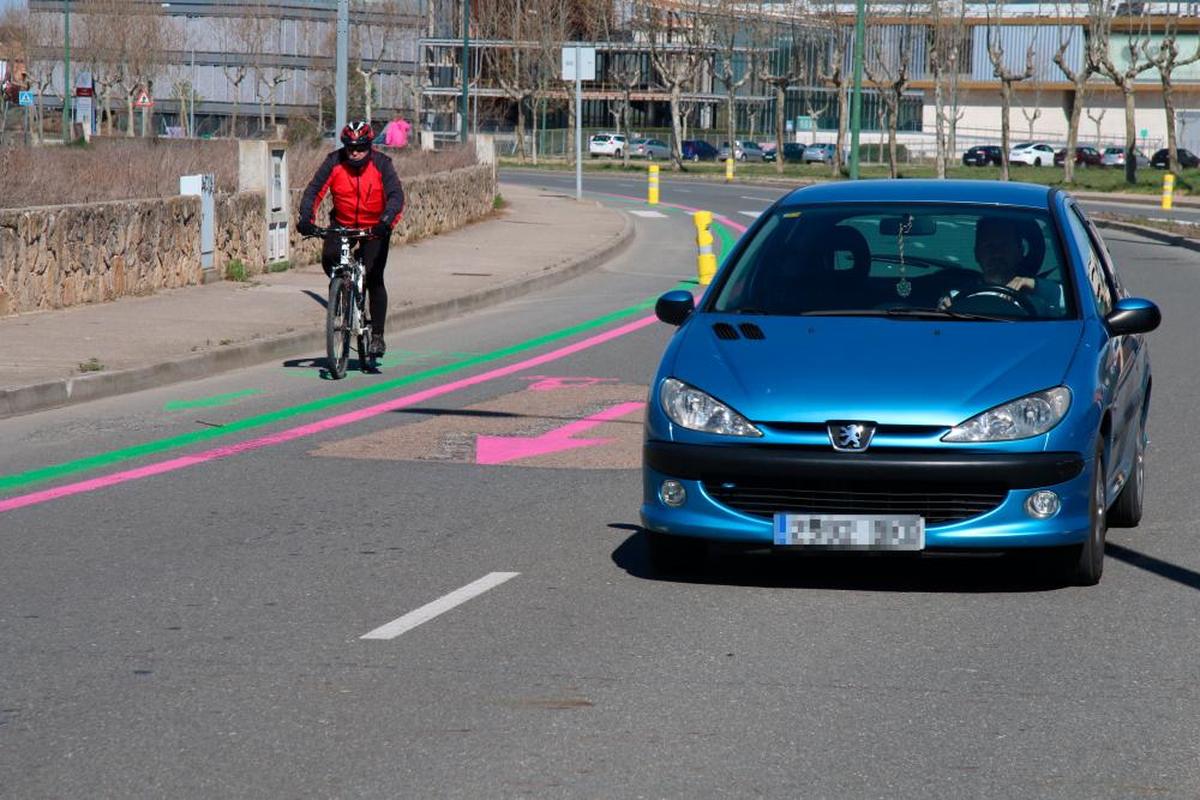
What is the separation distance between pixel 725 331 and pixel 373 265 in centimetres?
755

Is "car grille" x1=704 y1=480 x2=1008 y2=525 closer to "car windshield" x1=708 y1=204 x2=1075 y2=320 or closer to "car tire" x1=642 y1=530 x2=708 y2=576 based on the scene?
"car tire" x1=642 y1=530 x2=708 y2=576

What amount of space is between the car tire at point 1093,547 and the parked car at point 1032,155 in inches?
3584

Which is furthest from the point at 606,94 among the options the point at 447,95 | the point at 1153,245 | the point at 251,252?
the point at 251,252

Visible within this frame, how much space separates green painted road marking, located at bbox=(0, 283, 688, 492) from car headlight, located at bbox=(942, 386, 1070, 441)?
522cm

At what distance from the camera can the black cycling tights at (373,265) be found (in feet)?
48.8

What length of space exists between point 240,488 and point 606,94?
10639 cm

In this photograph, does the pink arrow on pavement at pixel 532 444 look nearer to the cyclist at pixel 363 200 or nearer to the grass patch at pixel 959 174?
the cyclist at pixel 363 200

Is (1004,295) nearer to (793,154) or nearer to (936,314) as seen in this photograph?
(936,314)

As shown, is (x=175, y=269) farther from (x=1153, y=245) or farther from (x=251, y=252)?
(x=1153, y=245)

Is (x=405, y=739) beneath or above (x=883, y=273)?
beneath

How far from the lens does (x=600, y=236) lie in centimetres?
3192

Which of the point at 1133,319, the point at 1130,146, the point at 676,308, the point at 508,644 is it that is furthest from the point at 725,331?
the point at 1130,146

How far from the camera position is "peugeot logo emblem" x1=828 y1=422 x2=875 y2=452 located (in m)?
7.05

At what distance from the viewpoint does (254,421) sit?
40.8ft
